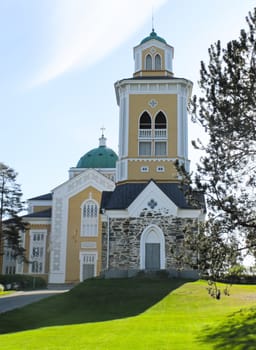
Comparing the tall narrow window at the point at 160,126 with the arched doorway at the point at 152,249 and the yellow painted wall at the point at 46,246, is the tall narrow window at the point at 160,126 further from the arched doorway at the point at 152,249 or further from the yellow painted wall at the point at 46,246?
the yellow painted wall at the point at 46,246

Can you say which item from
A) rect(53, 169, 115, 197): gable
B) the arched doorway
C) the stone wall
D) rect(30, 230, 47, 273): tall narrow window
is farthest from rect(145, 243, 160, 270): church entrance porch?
rect(30, 230, 47, 273): tall narrow window

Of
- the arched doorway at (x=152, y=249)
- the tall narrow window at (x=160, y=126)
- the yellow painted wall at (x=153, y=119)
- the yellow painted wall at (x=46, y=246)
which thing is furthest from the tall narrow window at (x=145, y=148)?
the yellow painted wall at (x=46, y=246)

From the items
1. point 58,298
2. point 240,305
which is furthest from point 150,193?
point 240,305

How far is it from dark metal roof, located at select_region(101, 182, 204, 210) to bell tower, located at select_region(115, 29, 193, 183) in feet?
1.86

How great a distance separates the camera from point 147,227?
28.6m

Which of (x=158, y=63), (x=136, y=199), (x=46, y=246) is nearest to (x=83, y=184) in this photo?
(x=46, y=246)

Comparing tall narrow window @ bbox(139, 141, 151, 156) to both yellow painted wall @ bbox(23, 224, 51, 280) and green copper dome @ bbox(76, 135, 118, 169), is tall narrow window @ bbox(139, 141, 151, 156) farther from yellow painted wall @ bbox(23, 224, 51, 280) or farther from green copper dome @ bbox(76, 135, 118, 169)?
green copper dome @ bbox(76, 135, 118, 169)

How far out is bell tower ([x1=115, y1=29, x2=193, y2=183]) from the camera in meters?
32.1

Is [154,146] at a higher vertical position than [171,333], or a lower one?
higher

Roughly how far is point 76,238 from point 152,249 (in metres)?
16.6

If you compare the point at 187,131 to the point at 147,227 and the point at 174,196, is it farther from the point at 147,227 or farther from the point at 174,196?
the point at 147,227

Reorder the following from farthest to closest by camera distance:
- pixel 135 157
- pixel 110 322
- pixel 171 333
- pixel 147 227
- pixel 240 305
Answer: pixel 135 157 < pixel 147 227 < pixel 240 305 < pixel 110 322 < pixel 171 333

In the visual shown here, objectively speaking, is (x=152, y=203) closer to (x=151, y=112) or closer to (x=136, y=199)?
(x=136, y=199)

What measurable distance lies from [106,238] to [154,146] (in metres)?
7.46
